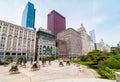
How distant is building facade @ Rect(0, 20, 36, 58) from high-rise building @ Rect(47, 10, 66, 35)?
317 feet

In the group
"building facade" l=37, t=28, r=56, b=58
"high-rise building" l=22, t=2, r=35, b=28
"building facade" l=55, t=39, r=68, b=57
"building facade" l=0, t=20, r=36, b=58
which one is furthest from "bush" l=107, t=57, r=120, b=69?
"high-rise building" l=22, t=2, r=35, b=28

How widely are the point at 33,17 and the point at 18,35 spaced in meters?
78.1

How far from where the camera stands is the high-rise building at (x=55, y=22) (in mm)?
164250

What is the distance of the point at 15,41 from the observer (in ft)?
193

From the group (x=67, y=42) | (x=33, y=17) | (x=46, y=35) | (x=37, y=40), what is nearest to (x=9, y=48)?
(x=37, y=40)

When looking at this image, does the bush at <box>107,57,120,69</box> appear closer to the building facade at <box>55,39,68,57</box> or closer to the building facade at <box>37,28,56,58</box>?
the building facade at <box>37,28,56,58</box>

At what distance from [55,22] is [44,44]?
3623 inches

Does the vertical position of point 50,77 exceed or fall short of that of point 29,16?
it falls short

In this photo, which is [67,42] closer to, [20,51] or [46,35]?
[46,35]

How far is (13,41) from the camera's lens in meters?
57.6

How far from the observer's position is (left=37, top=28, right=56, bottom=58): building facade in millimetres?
76519

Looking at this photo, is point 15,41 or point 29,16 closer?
point 15,41

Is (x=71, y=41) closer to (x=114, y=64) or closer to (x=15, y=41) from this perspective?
(x=15, y=41)

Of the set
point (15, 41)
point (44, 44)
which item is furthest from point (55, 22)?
point (15, 41)
